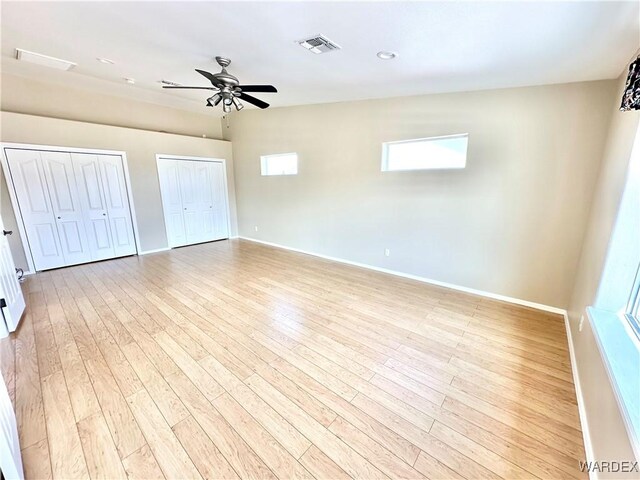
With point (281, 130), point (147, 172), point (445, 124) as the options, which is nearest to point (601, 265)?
point (445, 124)

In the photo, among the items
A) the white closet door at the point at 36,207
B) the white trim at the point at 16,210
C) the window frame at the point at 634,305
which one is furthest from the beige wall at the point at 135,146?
the window frame at the point at 634,305

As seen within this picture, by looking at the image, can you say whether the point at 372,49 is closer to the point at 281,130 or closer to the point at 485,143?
the point at 485,143

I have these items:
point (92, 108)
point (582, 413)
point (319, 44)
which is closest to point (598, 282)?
point (582, 413)

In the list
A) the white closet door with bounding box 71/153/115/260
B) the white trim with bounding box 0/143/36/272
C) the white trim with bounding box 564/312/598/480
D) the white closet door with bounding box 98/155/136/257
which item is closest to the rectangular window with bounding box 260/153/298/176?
the white closet door with bounding box 98/155/136/257

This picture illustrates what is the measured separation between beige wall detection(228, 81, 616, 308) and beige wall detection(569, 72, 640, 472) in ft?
0.75

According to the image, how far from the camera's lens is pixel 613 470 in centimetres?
109

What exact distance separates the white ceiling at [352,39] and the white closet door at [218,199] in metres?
3.07

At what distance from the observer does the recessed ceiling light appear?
2.39 m

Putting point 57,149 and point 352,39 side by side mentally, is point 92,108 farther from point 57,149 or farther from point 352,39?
point 352,39

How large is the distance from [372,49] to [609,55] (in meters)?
1.86

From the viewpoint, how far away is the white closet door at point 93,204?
179 inches

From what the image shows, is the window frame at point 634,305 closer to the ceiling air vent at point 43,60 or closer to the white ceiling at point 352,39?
the white ceiling at point 352,39

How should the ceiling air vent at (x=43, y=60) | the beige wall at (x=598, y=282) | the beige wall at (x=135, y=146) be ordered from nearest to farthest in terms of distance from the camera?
the beige wall at (x=598, y=282) → the ceiling air vent at (x=43, y=60) → the beige wall at (x=135, y=146)

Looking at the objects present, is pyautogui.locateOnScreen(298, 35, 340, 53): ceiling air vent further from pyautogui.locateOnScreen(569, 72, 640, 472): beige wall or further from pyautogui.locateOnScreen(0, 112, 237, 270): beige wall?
pyautogui.locateOnScreen(0, 112, 237, 270): beige wall
